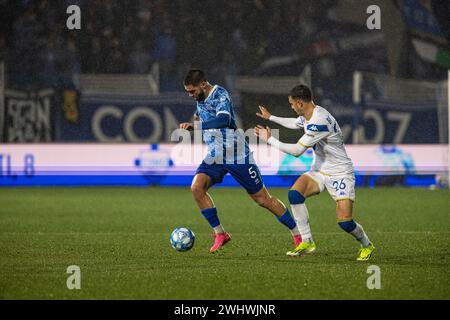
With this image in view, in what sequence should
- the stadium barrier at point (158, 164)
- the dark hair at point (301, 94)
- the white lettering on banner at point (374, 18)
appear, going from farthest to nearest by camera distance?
the white lettering on banner at point (374, 18) < the stadium barrier at point (158, 164) < the dark hair at point (301, 94)

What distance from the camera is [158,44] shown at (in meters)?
26.3

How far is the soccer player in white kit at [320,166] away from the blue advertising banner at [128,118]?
13.9 metres

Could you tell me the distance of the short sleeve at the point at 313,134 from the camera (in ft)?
31.1

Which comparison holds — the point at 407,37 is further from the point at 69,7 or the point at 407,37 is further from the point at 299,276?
the point at 299,276

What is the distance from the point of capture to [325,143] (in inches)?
383

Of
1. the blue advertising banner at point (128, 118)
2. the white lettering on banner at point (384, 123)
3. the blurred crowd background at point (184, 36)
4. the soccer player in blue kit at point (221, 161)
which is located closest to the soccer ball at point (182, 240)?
the soccer player in blue kit at point (221, 161)

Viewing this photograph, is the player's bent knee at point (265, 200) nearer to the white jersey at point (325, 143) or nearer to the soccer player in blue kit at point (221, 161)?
the soccer player in blue kit at point (221, 161)

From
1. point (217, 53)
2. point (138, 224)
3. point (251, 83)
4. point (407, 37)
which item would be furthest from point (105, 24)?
point (138, 224)

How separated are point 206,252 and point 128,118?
1404cm

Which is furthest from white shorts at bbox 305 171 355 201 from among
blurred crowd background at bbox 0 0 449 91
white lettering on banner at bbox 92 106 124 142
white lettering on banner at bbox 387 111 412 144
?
blurred crowd background at bbox 0 0 449 91

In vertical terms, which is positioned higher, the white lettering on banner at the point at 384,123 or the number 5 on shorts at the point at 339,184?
the white lettering on banner at the point at 384,123

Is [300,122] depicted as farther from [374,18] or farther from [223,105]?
[374,18]

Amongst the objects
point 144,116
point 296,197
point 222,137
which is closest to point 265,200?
point 296,197

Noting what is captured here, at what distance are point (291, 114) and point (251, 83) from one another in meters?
1.42
